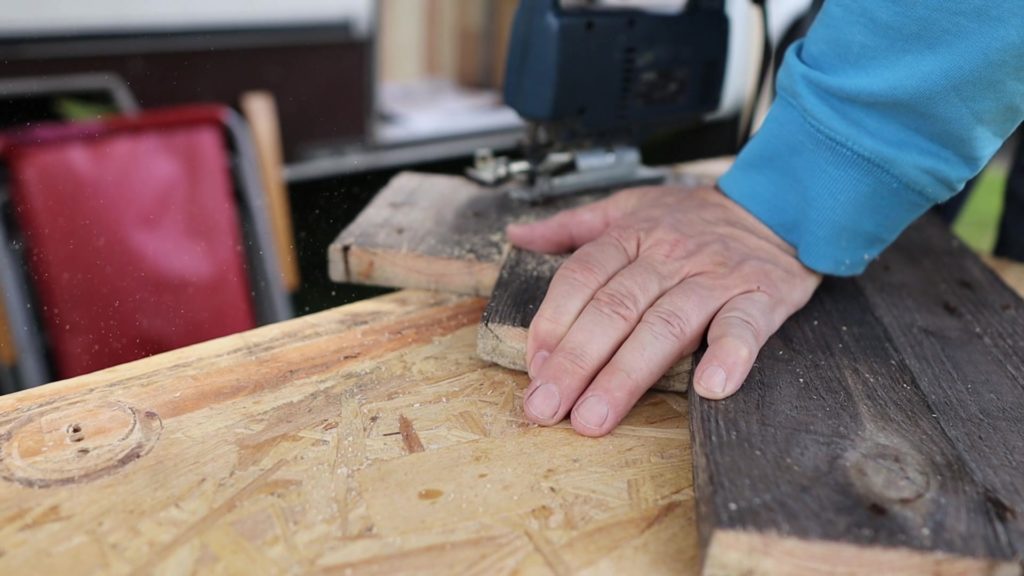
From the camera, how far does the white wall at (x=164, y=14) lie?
203 cm

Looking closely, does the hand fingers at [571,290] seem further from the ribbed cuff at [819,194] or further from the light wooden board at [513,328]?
the ribbed cuff at [819,194]

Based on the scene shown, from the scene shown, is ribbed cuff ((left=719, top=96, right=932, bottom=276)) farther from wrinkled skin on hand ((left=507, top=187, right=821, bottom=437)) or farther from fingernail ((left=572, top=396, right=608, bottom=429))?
fingernail ((left=572, top=396, right=608, bottom=429))

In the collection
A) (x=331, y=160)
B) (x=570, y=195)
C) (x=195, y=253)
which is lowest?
(x=331, y=160)

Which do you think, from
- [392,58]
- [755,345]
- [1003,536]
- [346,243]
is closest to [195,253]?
[346,243]

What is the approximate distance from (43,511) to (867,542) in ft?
1.94

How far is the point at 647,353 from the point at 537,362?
104mm

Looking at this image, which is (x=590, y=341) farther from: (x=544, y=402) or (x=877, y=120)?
(x=877, y=120)

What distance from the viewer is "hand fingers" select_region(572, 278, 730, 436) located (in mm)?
674

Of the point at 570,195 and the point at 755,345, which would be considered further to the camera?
the point at 570,195

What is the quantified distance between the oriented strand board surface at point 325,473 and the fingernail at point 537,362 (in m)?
0.03

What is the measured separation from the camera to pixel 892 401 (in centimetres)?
69

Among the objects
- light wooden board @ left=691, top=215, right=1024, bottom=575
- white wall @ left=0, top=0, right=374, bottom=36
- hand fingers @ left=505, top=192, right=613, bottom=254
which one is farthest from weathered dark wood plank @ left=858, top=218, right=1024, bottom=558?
white wall @ left=0, top=0, right=374, bottom=36

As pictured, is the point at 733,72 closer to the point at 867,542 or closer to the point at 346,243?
the point at 346,243

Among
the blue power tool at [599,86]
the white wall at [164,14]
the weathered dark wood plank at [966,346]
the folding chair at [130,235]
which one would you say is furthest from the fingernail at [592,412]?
the white wall at [164,14]
